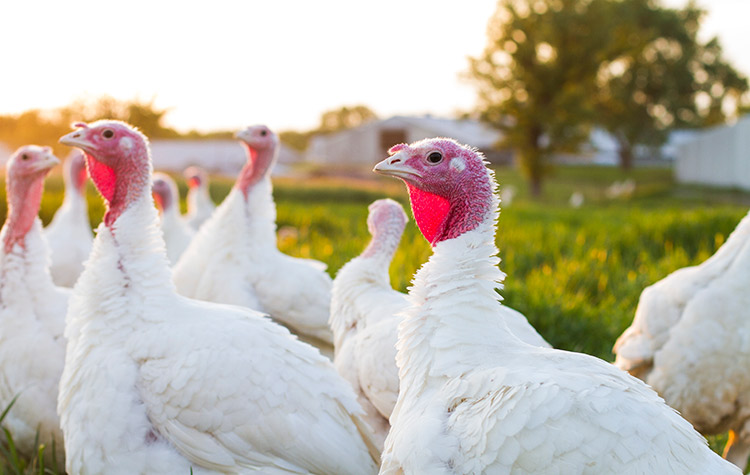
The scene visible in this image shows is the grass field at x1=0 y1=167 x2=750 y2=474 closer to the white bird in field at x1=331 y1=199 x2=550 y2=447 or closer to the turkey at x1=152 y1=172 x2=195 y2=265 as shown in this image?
the turkey at x1=152 y1=172 x2=195 y2=265

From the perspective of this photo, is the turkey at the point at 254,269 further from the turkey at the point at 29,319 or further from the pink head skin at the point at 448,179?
the pink head skin at the point at 448,179

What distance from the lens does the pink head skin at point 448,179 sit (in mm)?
2123

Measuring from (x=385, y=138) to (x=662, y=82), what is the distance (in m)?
16.0

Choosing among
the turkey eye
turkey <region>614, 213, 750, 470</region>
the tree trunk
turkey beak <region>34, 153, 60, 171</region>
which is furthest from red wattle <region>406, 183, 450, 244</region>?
the tree trunk

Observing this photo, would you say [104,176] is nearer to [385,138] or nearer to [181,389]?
[181,389]

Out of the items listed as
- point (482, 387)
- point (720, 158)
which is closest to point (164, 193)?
point (482, 387)

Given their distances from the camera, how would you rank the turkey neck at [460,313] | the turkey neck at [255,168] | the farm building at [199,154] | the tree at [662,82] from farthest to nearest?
the farm building at [199,154], the tree at [662,82], the turkey neck at [255,168], the turkey neck at [460,313]

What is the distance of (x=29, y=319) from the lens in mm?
3387

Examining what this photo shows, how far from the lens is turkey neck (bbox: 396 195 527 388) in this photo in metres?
2.05

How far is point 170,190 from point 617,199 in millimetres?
22497

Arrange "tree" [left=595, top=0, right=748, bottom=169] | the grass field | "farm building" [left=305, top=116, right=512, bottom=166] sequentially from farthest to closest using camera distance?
"tree" [left=595, top=0, right=748, bottom=169]
"farm building" [left=305, top=116, right=512, bottom=166]
the grass field

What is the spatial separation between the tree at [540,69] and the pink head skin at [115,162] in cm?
2379

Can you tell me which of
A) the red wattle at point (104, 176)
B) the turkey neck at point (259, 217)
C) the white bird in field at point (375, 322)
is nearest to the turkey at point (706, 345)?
the white bird in field at point (375, 322)

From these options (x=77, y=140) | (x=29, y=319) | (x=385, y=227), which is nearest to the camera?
(x=77, y=140)
